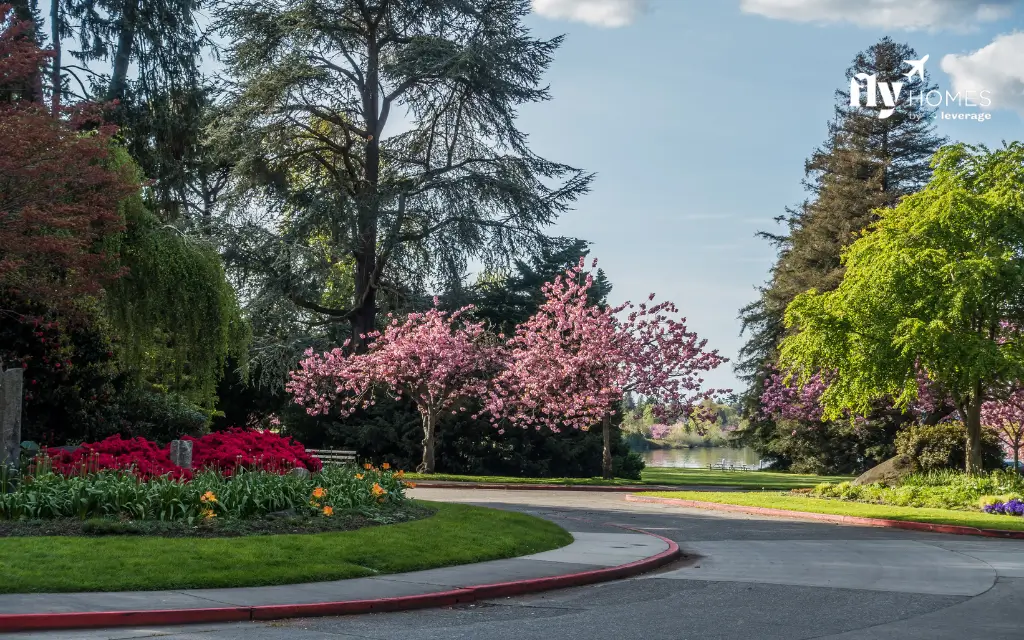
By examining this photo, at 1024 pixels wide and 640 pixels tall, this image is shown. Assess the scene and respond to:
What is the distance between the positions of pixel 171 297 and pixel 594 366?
18726mm

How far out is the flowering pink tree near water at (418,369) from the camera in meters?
36.8

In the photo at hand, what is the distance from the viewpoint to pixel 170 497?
44.9ft

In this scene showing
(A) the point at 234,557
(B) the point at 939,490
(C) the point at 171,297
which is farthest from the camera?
(B) the point at 939,490

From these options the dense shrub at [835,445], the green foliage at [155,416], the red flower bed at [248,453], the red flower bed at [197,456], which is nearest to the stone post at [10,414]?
the red flower bed at [197,456]

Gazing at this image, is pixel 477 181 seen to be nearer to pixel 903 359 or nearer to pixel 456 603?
pixel 903 359

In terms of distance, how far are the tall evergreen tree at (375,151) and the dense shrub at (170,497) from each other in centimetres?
2275

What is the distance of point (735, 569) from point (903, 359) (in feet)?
49.7

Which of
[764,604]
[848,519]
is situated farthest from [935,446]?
[764,604]

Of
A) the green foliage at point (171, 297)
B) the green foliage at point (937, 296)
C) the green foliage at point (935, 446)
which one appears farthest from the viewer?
the green foliage at point (935, 446)

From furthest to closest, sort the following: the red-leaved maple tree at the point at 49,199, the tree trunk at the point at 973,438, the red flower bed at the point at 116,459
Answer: the tree trunk at the point at 973,438, the red-leaved maple tree at the point at 49,199, the red flower bed at the point at 116,459

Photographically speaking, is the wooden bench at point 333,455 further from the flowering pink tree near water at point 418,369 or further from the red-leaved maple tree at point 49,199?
the red-leaved maple tree at point 49,199

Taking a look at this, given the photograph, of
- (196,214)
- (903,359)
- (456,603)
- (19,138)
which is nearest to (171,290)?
(19,138)

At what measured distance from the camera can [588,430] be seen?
134 feet

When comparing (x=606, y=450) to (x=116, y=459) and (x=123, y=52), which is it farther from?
(x=116, y=459)
